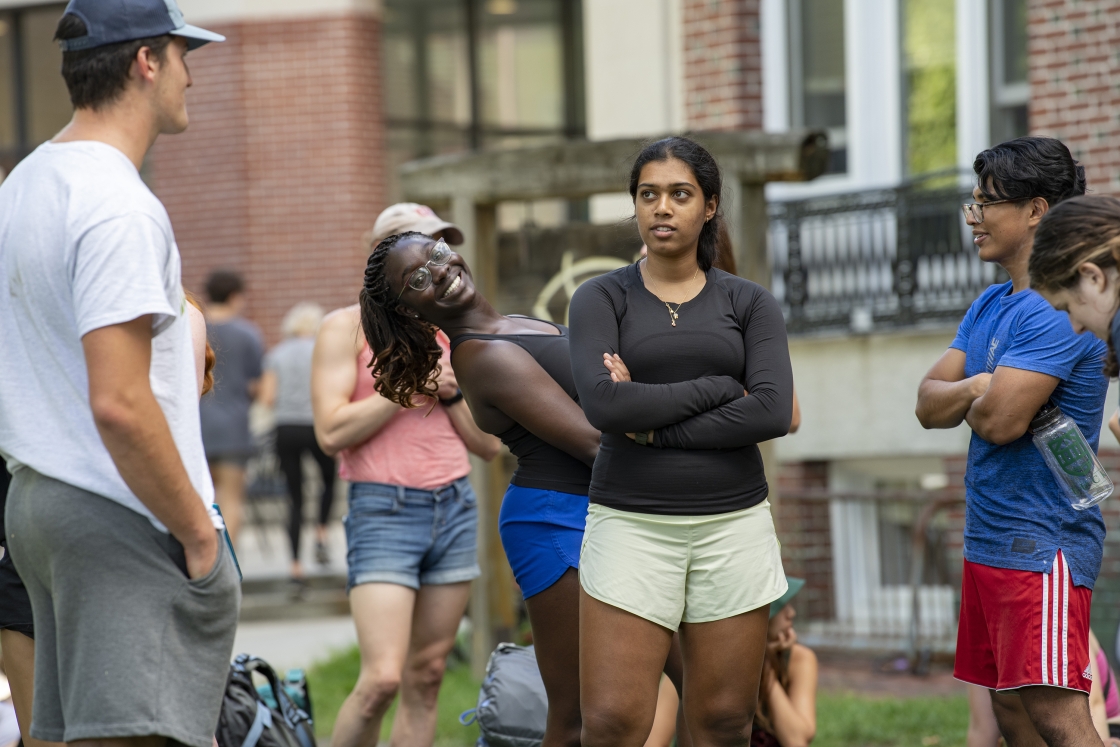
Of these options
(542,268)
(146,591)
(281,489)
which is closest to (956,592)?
(542,268)

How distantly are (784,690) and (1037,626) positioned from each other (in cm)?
145

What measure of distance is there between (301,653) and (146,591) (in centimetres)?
587

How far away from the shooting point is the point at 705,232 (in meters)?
3.58

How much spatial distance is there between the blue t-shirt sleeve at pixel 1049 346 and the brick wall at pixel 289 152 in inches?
390

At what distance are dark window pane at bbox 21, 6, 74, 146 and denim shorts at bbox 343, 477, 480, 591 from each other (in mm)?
11284

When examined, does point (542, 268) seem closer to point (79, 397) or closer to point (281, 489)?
point (79, 397)

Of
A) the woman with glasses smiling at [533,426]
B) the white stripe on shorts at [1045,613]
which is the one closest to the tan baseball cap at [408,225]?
the woman with glasses smiling at [533,426]

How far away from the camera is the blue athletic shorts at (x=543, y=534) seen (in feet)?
12.0

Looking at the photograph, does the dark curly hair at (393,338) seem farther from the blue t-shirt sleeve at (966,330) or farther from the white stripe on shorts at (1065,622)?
the white stripe on shorts at (1065,622)

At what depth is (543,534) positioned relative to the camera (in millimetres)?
3693

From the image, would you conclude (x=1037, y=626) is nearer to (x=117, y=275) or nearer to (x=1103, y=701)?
(x=1103, y=701)

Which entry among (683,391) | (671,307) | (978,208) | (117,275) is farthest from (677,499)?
(117,275)

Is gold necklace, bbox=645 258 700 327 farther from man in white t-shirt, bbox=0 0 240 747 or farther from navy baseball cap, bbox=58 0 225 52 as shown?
navy baseball cap, bbox=58 0 225 52

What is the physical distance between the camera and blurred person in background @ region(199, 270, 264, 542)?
909cm
